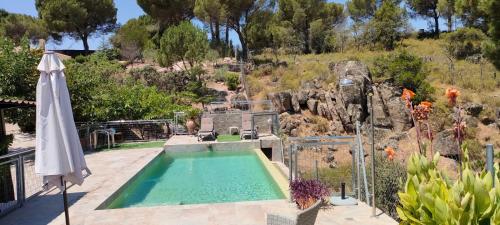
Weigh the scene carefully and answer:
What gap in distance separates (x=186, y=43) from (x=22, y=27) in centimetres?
2399

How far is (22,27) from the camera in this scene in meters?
39.8

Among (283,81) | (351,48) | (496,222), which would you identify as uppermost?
(351,48)

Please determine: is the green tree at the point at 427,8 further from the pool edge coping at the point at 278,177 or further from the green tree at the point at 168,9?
the pool edge coping at the point at 278,177

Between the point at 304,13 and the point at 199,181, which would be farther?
the point at 304,13

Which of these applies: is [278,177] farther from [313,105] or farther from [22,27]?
[22,27]

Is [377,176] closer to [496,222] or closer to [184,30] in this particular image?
[496,222]

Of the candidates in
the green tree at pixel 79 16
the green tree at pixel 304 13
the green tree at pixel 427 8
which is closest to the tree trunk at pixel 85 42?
the green tree at pixel 79 16

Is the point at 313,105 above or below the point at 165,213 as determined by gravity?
above

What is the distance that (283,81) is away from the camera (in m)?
25.8

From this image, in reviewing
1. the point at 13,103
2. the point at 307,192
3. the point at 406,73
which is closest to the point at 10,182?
the point at 13,103

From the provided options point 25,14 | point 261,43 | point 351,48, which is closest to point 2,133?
point 261,43

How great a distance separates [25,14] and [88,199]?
138ft

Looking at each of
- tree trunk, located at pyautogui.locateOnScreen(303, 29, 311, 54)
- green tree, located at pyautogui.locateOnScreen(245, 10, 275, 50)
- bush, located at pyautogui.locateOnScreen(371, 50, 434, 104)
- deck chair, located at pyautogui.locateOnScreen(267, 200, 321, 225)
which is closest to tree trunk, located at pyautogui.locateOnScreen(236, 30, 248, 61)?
green tree, located at pyautogui.locateOnScreen(245, 10, 275, 50)

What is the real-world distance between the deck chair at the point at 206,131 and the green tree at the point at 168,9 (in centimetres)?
2087
